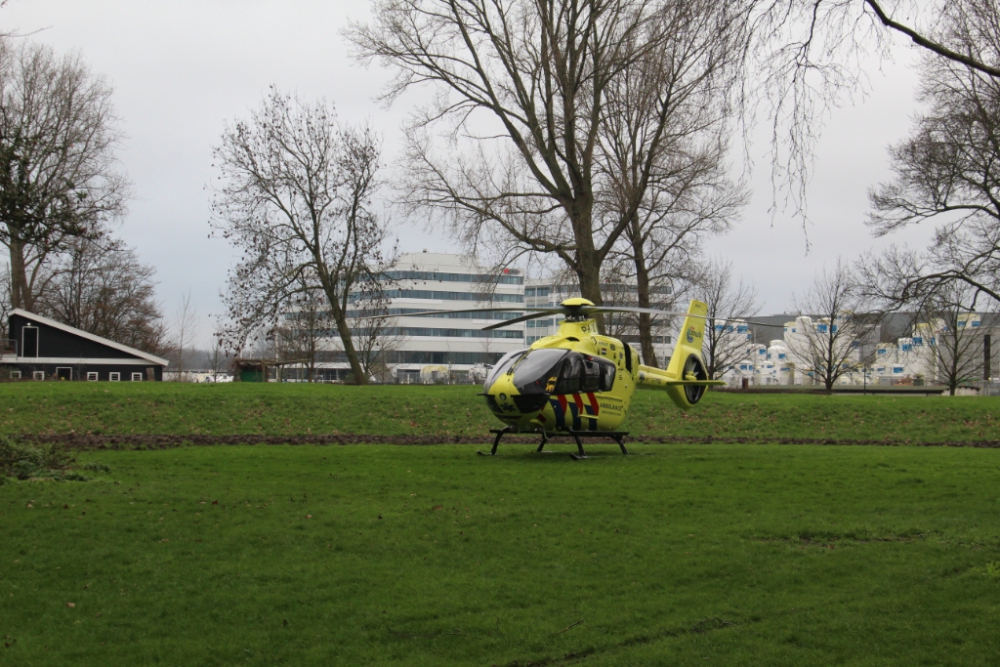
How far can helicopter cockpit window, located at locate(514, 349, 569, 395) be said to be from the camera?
17.8 meters

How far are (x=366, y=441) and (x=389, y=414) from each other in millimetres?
4602

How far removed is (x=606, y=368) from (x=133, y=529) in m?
11.4

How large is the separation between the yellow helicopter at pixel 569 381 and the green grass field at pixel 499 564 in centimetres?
166

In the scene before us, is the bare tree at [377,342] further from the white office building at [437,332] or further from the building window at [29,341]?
the building window at [29,341]

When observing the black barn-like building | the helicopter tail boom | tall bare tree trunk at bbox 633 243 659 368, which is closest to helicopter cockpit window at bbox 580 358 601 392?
the helicopter tail boom

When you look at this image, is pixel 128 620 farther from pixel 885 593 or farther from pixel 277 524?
pixel 885 593

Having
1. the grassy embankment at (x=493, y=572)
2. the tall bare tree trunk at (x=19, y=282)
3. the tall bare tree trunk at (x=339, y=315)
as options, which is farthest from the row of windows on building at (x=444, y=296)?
the grassy embankment at (x=493, y=572)

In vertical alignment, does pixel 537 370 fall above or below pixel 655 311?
below

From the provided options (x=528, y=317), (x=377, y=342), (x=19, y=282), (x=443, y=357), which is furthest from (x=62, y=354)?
(x=443, y=357)

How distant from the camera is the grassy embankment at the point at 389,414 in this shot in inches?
957

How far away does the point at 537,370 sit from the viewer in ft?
59.0

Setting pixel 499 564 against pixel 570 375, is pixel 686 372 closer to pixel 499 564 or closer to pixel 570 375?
pixel 570 375

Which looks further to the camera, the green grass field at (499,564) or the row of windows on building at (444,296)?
the row of windows on building at (444,296)

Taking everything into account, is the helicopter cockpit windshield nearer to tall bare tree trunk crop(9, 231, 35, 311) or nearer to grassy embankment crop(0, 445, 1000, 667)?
grassy embankment crop(0, 445, 1000, 667)
